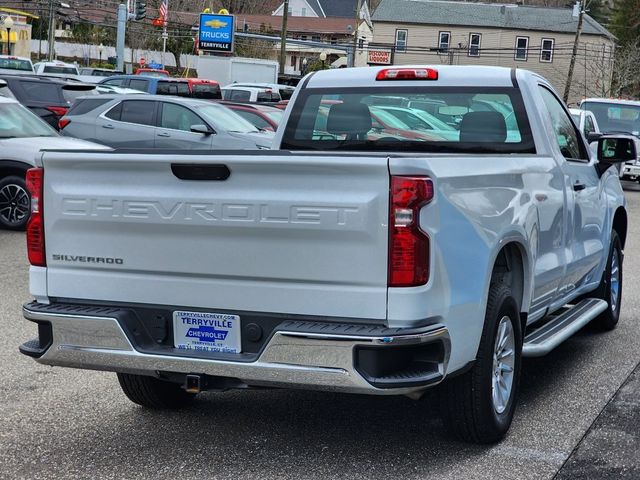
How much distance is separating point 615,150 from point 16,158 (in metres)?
8.56

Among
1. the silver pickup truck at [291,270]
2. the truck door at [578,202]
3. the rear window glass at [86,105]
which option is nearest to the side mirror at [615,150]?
the truck door at [578,202]

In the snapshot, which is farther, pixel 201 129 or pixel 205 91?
pixel 205 91

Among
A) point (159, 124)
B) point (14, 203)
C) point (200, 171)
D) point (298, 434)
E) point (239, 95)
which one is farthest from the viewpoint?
point (239, 95)

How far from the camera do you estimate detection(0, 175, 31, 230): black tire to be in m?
14.2

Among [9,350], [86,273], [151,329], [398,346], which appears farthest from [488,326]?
[9,350]

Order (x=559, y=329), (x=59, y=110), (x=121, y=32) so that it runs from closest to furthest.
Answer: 1. (x=559, y=329)
2. (x=59, y=110)
3. (x=121, y=32)

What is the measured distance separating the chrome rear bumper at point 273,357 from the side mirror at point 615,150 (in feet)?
12.1

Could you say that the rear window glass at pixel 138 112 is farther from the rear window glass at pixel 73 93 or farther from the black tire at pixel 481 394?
the black tire at pixel 481 394

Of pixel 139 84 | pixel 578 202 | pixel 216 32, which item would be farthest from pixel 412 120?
pixel 216 32

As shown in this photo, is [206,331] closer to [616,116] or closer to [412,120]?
[412,120]

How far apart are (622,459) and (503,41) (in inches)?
3150

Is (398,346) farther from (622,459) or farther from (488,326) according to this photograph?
(622,459)

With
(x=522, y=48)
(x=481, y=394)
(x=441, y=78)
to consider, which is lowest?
(x=522, y=48)

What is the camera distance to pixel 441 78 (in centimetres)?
691
